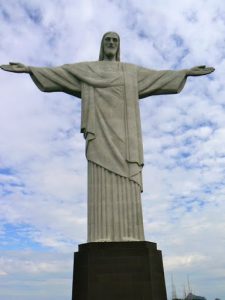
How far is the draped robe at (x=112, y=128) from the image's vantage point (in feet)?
31.0

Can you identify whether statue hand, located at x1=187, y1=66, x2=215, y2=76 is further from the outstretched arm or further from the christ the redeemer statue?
the outstretched arm

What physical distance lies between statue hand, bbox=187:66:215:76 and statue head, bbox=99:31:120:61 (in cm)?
250

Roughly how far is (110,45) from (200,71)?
3.03 meters

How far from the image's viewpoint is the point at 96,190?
9758 mm

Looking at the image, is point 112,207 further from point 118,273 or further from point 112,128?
point 112,128

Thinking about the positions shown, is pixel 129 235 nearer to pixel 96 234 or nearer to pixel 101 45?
pixel 96 234

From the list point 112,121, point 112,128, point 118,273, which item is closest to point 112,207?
point 118,273

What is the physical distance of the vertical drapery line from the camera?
928 cm

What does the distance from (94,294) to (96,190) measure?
269 centimetres

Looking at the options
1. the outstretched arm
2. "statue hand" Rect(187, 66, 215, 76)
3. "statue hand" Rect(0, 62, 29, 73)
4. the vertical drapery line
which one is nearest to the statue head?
the outstretched arm

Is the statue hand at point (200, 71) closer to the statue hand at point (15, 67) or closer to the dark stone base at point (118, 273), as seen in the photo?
the statue hand at point (15, 67)

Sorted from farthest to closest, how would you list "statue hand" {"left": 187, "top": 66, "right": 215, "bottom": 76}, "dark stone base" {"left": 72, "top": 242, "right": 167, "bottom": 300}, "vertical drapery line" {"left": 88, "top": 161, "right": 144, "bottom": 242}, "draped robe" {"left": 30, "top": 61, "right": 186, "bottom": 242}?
"statue hand" {"left": 187, "top": 66, "right": 215, "bottom": 76}, "draped robe" {"left": 30, "top": 61, "right": 186, "bottom": 242}, "vertical drapery line" {"left": 88, "top": 161, "right": 144, "bottom": 242}, "dark stone base" {"left": 72, "top": 242, "right": 167, "bottom": 300}

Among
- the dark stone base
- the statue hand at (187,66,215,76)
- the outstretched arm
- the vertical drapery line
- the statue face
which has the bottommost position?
the dark stone base

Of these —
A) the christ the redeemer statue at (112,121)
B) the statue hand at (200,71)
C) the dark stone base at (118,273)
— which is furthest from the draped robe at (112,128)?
the dark stone base at (118,273)
